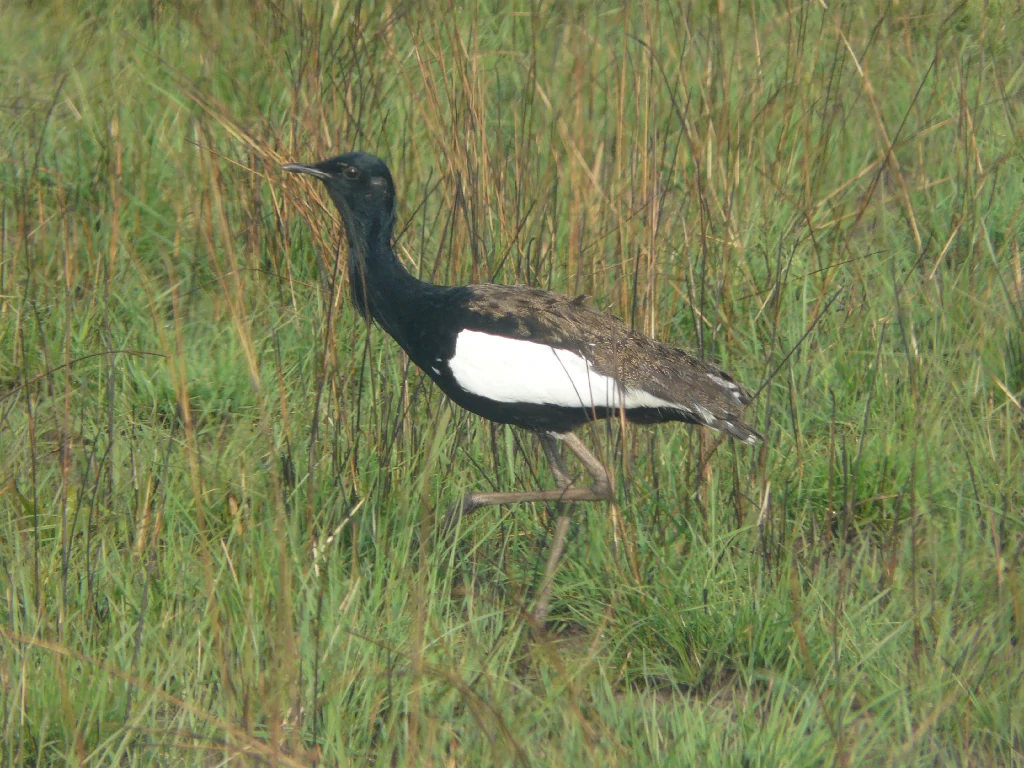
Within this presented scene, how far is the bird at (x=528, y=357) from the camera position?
375cm

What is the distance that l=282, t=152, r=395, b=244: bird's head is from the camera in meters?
4.03

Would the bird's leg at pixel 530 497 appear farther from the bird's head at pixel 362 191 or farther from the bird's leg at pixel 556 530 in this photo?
the bird's head at pixel 362 191

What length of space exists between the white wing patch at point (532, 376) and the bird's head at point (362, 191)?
52 centimetres

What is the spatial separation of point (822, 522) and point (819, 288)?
1226mm

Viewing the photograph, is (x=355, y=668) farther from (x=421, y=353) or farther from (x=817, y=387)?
(x=817, y=387)

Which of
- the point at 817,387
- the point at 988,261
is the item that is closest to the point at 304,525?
the point at 817,387

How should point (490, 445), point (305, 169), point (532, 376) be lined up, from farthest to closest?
1. point (490, 445)
2. point (305, 169)
3. point (532, 376)

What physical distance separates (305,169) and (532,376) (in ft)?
3.02

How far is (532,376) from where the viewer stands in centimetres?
379

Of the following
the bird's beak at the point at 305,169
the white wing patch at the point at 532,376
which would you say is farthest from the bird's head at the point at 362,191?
the white wing patch at the point at 532,376

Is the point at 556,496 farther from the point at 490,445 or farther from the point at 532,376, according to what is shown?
the point at 490,445

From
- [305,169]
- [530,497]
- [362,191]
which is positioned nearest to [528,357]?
[530,497]

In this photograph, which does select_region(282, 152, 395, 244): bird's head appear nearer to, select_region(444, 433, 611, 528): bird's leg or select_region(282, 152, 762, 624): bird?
select_region(282, 152, 762, 624): bird

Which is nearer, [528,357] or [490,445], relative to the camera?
[528,357]
